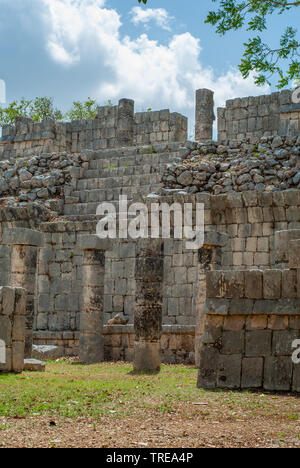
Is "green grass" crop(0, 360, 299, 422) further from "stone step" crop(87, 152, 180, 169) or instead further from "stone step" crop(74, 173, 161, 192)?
"stone step" crop(87, 152, 180, 169)

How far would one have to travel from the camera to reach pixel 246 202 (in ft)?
59.6

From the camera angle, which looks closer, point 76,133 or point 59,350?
point 59,350

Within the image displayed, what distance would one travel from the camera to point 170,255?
61.0ft

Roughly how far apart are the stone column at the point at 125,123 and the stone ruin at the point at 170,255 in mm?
55

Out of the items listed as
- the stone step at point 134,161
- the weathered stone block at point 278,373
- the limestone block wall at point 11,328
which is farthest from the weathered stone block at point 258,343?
the stone step at point 134,161

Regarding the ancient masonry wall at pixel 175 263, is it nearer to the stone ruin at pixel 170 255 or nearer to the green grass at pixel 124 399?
the stone ruin at pixel 170 255

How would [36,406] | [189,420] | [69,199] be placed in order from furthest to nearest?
[69,199], [36,406], [189,420]

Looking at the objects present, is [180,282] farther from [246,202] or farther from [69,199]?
[69,199]

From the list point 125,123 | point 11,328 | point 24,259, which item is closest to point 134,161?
point 125,123

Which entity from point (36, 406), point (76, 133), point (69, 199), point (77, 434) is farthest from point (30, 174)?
point (77, 434)

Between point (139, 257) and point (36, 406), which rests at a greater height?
point (139, 257)

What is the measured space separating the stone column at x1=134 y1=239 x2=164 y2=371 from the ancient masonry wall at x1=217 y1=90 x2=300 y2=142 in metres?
8.81

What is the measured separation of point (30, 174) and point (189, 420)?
54.8ft

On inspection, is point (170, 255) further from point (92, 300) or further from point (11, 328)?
point (11, 328)
